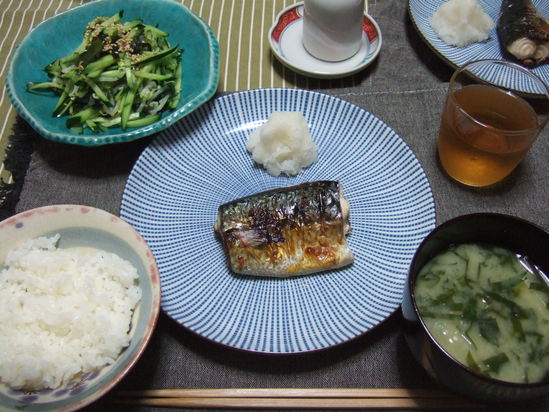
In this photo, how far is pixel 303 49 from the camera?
258 cm

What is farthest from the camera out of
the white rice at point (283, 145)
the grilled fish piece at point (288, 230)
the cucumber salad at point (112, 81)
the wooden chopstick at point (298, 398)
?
the cucumber salad at point (112, 81)

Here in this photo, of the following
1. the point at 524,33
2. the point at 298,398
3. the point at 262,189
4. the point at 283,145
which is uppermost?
the point at 524,33

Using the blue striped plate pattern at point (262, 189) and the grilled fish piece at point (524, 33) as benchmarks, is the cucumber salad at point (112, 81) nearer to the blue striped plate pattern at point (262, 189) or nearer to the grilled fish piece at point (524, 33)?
the blue striped plate pattern at point (262, 189)

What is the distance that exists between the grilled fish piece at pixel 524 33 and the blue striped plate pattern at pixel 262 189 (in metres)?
0.96

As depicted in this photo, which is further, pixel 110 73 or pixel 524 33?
pixel 524 33

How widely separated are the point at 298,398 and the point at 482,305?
2.11 feet

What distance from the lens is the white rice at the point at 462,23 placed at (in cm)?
245

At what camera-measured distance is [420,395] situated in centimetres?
151

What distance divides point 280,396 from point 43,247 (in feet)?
3.16

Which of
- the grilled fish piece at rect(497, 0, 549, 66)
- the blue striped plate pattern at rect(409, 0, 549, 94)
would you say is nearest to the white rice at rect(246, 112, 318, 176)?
the blue striped plate pattern at rect(409, 0, 549, 94)

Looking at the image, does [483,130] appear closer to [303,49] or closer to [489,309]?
[489,309]

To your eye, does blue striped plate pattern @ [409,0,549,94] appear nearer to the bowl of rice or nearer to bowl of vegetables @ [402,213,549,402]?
bowl of vegetables @ [402,213,549,402]

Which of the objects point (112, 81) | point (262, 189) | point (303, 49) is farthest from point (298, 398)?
point (303, 49)

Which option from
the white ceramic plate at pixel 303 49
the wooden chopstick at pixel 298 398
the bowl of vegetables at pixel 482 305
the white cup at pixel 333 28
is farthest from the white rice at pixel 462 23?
the wooden chopstick at pixel 298 398
